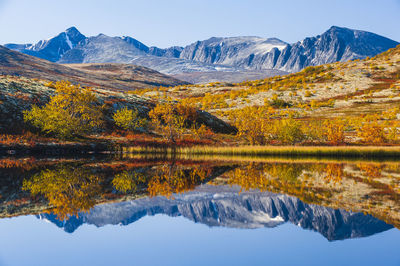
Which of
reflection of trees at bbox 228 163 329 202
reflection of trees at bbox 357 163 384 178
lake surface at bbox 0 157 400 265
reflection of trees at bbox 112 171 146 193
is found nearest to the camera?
lake surface at bbox 0 157 400 265

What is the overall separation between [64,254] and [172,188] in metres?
7.31

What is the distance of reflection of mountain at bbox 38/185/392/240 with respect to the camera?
8.73m

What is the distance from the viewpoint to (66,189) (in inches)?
547

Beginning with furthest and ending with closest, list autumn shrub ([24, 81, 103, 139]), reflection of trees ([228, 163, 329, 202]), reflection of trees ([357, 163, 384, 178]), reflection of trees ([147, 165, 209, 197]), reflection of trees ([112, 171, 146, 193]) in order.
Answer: autumn shrub ([24, 81, 103, 139]) < reflection of trees ([357, 163, 384, 178]) < reflection of trees ([112, 171, 146, 193]) < reflection of trees ([147, 165, 209, 197]) < reflection of trees ([228, 163, 329, 202])

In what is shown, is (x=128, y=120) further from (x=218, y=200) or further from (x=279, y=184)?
(x=218, y=200)

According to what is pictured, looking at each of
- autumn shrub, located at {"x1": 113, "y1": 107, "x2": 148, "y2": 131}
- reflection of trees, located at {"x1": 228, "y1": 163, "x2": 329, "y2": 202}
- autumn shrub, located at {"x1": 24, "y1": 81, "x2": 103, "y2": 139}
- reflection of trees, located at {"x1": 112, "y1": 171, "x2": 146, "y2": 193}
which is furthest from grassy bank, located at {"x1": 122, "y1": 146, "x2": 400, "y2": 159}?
reflection of trees, located at {"x1": 112, "y1": 171, "x2": 146, "y2": 193}

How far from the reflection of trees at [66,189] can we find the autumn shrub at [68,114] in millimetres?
18550

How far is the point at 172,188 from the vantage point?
14320mm

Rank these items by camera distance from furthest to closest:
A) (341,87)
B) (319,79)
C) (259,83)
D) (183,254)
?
(259,83) < (319,79) < (341,87) < (183,254)

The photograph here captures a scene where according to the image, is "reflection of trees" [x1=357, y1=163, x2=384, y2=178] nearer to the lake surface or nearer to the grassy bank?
the lake surface

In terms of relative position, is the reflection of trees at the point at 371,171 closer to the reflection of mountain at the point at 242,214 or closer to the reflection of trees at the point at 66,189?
the reflection of mountain at the point at 242,214

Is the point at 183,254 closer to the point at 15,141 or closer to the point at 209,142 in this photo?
the point at 15,141

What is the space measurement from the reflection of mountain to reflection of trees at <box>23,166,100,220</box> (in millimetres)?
643

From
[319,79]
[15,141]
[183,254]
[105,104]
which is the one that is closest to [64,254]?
[183,254]
